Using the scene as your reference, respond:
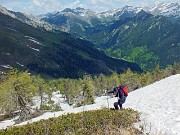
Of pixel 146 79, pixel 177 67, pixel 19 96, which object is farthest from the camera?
pixel 177 67

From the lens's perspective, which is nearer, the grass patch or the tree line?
the grass patch

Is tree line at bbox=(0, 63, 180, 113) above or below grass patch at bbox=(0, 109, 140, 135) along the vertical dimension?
above

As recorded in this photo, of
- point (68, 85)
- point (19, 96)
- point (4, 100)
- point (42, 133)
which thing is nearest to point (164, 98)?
point (42, 133)

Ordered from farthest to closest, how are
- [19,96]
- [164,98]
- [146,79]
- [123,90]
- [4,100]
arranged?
[146,79] → [4,100] → [19,96] → [164,98] → [123,90]

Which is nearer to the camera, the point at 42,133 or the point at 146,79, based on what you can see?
the point at 42,133

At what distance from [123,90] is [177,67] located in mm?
150416

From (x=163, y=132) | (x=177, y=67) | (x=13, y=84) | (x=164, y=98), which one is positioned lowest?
(x=163, y=132)

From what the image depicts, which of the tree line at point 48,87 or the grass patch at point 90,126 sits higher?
the tree line at point 48,87

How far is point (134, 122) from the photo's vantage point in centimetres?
2308

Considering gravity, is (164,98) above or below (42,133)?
above

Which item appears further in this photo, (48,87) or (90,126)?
(48,87)

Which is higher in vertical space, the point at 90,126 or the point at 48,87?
the point at 48,87

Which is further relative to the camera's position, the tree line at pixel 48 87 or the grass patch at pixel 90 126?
the tree line at pixel 48 87

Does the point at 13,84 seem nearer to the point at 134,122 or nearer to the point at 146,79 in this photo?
the point at 134,122
